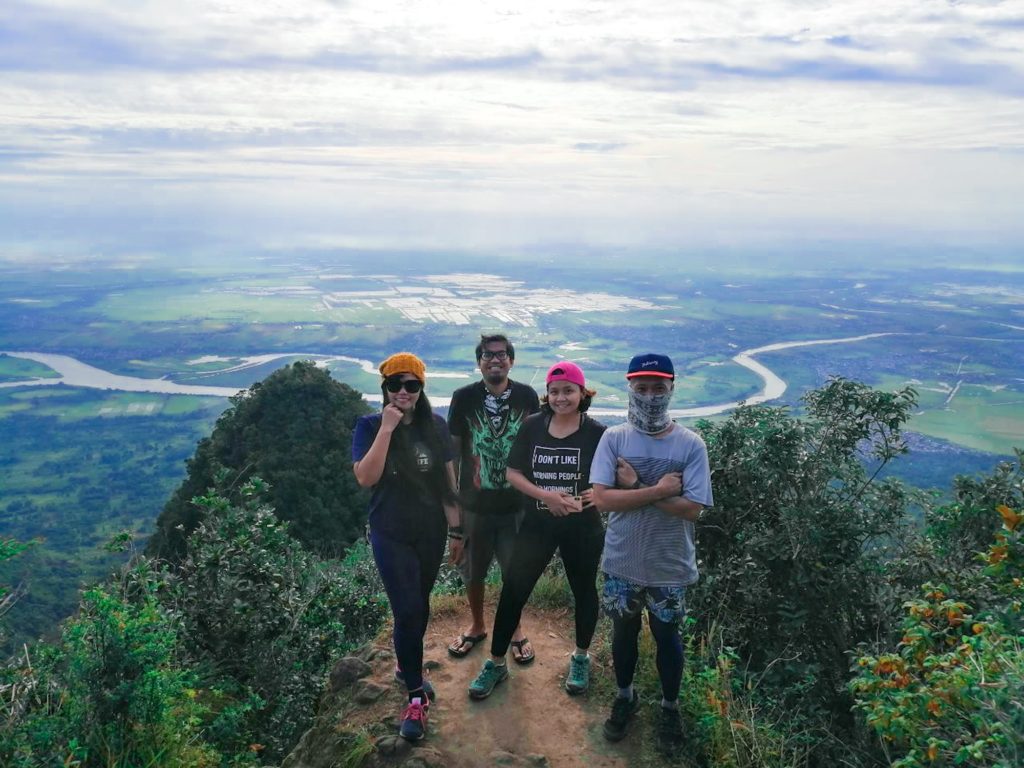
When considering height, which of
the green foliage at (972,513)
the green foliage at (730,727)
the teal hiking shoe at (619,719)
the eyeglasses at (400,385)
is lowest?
the teal hiking shoe at (619,719)

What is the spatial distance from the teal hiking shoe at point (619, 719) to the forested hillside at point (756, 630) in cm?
31

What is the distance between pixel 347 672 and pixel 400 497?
1488 millimetres

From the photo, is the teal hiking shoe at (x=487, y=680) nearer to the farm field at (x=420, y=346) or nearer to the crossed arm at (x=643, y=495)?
the crossed arm at (x=643, y=495)

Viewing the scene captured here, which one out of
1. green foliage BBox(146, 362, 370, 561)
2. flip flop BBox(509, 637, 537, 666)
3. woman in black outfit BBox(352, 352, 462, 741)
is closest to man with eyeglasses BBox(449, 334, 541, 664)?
woman in black outfit BBox(352, 352, 462, 741)

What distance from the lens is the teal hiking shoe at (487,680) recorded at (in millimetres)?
4031

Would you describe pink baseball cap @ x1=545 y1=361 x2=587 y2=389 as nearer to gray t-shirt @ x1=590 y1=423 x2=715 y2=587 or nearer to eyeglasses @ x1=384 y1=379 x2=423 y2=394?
gray t-shirt @ x1=590 y1=423 x2=715 y2=587

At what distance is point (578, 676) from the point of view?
4113mm

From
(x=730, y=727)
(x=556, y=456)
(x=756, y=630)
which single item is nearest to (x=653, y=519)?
(x=556, y=456)

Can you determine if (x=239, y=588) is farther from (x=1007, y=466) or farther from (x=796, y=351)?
(x=796, y=351)

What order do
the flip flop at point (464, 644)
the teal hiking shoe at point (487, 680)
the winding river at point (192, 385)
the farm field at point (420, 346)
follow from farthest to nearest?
the winding river at point (192, 385) → the farm field at point (420, 346) → the flip flop at point (464, 644) → the teal hiking shoe at point (487, 680)

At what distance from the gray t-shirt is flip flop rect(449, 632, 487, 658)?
1628 millimetres

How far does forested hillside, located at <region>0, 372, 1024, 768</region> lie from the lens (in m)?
2.83

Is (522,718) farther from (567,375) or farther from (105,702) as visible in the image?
(105,702)

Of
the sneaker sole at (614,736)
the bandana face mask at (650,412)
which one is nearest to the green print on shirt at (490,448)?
the bandana face mask at (650,412)
